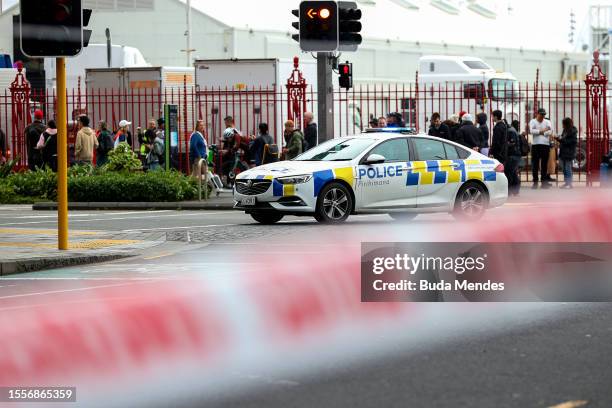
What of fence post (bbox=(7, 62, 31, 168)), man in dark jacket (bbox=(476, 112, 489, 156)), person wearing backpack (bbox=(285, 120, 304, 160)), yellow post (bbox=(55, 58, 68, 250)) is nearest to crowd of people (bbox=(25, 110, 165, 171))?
fence post (bbox=(7, 62, 31, 168))

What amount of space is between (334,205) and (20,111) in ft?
47.9

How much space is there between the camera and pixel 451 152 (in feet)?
69.9

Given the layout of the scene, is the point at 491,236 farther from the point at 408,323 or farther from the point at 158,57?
the point at 158,57

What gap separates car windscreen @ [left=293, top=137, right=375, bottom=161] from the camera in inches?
814

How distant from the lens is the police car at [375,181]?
65.9 feet

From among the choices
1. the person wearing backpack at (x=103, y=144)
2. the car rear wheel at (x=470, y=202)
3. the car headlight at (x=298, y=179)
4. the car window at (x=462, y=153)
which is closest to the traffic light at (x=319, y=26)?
the car window at (x=462, y=153)

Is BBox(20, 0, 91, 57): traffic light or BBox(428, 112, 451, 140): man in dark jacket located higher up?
BBox(20, 0, 91, 57): traffic light

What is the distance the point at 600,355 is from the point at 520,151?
21.3m

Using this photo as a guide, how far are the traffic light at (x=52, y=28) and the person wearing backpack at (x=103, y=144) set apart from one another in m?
15.9

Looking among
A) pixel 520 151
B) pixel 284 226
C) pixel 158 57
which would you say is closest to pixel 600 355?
pixel 284 226

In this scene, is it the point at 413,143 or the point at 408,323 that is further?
the point at 413,143

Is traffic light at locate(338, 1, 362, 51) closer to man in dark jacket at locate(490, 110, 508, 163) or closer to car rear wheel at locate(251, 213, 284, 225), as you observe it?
car rear wheel at locate(251, 213, 284, 225)

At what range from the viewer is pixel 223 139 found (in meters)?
31.4

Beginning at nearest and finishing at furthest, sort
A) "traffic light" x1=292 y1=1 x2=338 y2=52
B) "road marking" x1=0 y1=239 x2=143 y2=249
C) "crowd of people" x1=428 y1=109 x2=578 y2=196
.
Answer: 1. "road marking" x1=0 y1=239 x2=143 y2=249
2. "traffic light" x1=292 y1=1 x2=338 y2=52
3. "crowd of people" x1=428 y1=109 x2=578 y2=196
